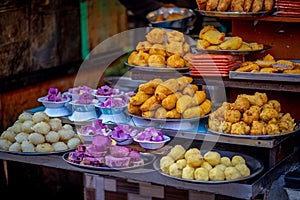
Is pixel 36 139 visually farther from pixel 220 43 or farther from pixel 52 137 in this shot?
pixel 220 43

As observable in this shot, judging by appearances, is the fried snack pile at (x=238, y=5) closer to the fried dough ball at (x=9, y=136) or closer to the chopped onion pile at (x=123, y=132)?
the chopped onion pile at (x=123, y=132)

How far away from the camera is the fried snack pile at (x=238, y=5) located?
420 cm

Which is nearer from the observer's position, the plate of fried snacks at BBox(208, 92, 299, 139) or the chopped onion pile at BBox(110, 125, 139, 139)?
the plate of fried snacks at BBox(208, 92, 299, 139)

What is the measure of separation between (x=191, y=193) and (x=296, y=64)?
112 centimetres

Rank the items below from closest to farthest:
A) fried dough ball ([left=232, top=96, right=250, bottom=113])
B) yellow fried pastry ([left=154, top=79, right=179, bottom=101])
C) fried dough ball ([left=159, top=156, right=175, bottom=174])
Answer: fried dough ball ([left=159, top=156, right=175, bottom=174]) < fried dough ball ([left=232, top=96, right=250, bottom=113]) < yellow fried pastry ([left=154, top=79, right=179, bottom=101])

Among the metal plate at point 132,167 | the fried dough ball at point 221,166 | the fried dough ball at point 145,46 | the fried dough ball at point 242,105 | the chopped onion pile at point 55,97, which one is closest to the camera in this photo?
the fried dough ball at point 221,166

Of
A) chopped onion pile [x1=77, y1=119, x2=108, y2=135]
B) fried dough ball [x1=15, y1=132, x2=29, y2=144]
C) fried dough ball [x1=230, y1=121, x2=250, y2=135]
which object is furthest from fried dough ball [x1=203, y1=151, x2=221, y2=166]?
fried dough ball [x1=15, y1=132, x2=29, y2=144]

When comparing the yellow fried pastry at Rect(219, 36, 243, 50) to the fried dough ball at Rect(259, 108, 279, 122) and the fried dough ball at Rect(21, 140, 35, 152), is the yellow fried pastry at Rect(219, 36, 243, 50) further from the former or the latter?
the fried dough ball at Rect(21, 140, 35, 152)

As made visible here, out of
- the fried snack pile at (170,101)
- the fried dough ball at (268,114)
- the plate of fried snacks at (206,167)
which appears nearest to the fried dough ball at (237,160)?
the plate of fried snacks at (206,167)

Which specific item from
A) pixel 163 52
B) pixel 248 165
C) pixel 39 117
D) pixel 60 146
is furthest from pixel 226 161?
pixel 39 117

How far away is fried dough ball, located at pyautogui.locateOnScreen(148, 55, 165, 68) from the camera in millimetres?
4347

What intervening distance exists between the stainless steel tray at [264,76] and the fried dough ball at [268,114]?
0.68 feet

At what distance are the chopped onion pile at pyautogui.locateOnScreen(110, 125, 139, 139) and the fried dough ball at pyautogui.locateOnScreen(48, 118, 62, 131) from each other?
43 cm

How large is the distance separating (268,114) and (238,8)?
79 cm
